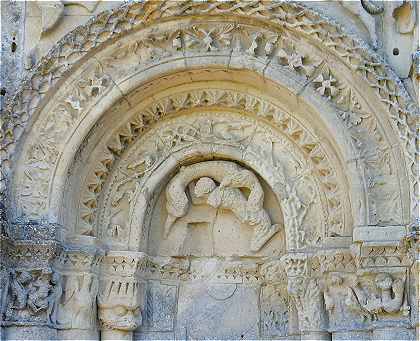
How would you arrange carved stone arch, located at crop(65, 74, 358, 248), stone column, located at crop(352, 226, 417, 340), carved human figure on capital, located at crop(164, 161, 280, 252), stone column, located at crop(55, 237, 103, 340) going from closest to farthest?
stone column, located at crop(352, 226, 417, 340), stone column, located at crop(55, 237, 103, 340), carved stone arch, located at crop(65, 74, 358, 248), carved human figure on capital, located at crop(164, 161, 280, 252)

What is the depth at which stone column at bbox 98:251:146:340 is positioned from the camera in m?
7.72

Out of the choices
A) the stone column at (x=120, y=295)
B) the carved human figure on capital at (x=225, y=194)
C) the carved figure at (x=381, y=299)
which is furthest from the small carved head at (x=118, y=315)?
the carved figure at (x=381, y=299)

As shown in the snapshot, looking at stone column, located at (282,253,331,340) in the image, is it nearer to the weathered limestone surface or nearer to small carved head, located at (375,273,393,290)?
the weathered limestone surface

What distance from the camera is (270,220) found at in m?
8.05

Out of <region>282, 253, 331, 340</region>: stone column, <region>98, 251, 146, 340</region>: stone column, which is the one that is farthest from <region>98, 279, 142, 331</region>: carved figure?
<region>282, 253, 331, 340</region>: stone column

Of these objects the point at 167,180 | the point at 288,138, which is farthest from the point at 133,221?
the point at 288,138

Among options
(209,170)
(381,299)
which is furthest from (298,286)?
(209,170)

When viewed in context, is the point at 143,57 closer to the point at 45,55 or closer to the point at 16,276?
the point at 45,55

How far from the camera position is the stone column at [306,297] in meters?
7.41

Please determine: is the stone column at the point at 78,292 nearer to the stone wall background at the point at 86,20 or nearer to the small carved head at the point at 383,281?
the stone wall background at the point at 86,20

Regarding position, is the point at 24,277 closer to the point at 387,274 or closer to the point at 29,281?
the point at 29,281

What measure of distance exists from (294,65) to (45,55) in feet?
7.16

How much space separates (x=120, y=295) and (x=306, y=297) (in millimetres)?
1651

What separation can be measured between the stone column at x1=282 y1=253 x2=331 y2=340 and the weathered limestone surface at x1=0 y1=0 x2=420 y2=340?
0.5 inches
